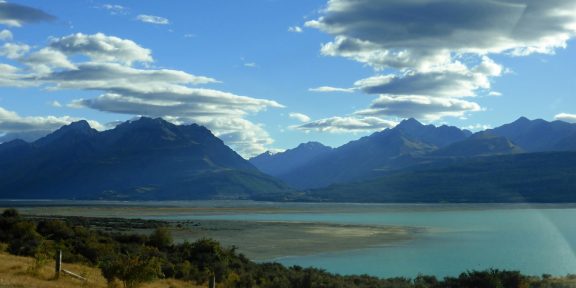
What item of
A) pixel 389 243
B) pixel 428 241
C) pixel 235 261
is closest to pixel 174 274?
pixel 235 261

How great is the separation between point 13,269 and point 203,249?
59.3 ft

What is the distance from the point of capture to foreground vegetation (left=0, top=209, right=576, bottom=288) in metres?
27.9

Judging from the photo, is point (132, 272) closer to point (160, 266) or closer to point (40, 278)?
point (40, 278)

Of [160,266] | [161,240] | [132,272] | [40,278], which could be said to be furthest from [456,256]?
[40,278]

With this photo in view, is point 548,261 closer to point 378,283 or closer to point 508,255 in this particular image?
point 508,255

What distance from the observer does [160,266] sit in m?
35.5

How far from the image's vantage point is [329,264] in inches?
2218

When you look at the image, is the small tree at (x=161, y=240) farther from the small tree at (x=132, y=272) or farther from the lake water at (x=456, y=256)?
the small tree at (x=132, y=272)

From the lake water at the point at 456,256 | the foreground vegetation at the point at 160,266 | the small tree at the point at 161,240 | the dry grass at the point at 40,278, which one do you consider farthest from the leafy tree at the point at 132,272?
the lake water at the point at 456,256

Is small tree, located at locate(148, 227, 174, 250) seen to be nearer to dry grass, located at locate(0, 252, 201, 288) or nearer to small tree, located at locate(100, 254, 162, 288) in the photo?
dry grass, located at locate(0, 252, 201, 288)

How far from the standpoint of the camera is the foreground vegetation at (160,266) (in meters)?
27.9

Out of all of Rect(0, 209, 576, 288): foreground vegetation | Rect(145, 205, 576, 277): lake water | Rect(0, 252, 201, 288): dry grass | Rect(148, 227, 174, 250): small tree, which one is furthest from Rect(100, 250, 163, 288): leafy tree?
Rect(145, 205, 576, 277): lake water

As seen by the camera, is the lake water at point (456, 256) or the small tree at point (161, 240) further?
the lake water at point (456, 256)

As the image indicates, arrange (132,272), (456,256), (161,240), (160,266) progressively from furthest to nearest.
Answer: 1. (456,256)
2. (161,240)
3. (160,266)
4. (132,272)
